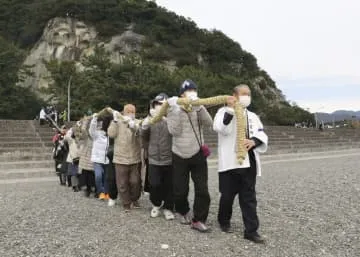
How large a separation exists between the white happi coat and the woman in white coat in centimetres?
318

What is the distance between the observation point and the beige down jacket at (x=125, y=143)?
6734mm

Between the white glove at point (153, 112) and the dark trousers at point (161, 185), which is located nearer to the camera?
the dark trousers at point (161, 185)

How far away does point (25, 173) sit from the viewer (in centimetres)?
1486

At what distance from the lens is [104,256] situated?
447 centimetres

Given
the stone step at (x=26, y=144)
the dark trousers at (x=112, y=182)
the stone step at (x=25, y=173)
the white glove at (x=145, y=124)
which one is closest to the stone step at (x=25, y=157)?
the stone step at (x=26, y=144)

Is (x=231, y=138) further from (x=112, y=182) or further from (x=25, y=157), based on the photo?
(x=25, y=157)

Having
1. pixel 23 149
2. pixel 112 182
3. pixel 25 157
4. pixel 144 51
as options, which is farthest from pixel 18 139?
pixel 144 51

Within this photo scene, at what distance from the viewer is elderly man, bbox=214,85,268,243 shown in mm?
5172

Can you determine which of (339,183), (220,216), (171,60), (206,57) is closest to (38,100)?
(171,60)

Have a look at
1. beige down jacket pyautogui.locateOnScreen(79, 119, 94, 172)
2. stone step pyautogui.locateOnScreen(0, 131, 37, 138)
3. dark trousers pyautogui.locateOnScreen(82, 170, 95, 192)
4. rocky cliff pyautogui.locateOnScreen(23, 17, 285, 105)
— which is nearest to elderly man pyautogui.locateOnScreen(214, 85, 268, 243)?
beige down jacket pyautogui.locateOnScreen(79, 119, 94, 172)

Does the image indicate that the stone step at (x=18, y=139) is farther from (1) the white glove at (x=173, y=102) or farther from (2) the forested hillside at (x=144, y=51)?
(2) the forested hillside at (x=144, y=51)

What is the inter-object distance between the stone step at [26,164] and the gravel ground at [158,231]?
27.4 feet

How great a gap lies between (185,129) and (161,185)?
1.10m

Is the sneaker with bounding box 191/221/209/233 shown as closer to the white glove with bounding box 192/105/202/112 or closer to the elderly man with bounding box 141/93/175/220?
the elderly man with bounding box 141/93/175/220
